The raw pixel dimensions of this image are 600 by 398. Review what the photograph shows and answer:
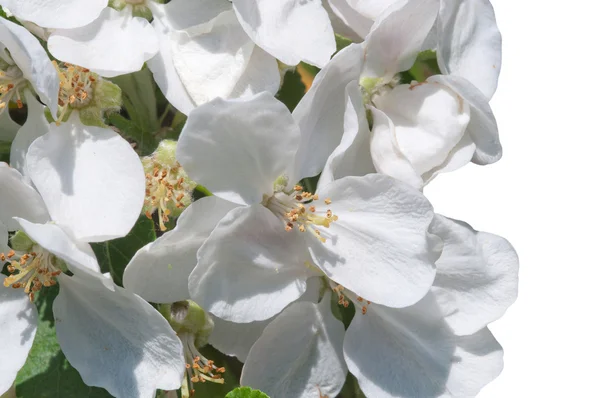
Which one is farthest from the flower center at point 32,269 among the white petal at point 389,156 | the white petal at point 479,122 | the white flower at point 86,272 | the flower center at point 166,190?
the white petal at point 479,122

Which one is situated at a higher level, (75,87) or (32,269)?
(75,87)

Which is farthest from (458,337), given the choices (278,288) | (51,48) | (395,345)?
(51,48)

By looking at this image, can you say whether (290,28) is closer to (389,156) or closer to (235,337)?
(389,156)

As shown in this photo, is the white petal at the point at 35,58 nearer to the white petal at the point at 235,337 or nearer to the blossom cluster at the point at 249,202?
the blossom cluster at the point at 249,202

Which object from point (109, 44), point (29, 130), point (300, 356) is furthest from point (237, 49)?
point (300, 356)

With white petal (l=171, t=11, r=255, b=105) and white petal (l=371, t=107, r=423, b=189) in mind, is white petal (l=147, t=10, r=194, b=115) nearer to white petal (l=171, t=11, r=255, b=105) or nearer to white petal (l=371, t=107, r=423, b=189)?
white petal (l=171, t=11, r=255, b=105)

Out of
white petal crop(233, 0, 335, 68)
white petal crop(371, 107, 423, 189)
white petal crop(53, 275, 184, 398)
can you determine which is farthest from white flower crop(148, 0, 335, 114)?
white petal crop(53, 275, 184, 398)

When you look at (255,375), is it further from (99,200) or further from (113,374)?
(99,200)
